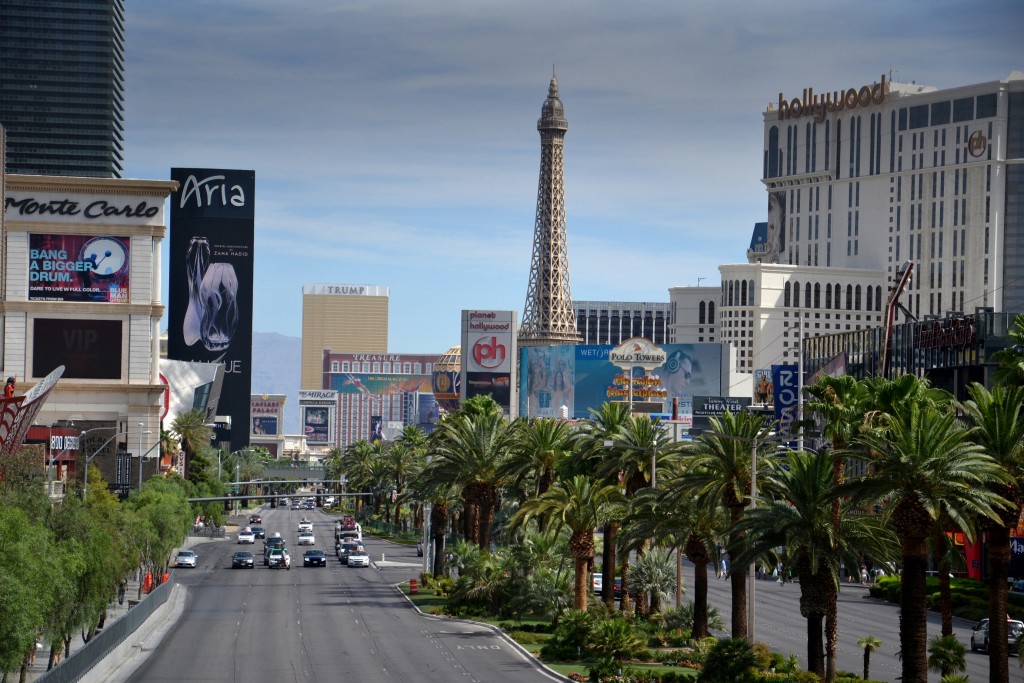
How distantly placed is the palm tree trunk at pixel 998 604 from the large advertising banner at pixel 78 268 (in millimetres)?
106147

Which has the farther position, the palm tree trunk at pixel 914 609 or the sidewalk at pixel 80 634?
the sidewalk at pixel 80 634

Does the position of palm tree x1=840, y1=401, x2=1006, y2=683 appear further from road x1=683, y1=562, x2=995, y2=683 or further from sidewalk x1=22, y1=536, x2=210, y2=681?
sidewalk x1=22, y1=536, x2=210, y2=681

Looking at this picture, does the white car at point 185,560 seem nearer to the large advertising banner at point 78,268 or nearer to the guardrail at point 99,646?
the large advertising banner at point 78,268

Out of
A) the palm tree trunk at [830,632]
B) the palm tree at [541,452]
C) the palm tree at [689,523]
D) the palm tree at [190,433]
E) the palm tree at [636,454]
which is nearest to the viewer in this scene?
the palm tree trunk at [830,632]

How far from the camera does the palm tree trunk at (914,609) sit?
141 feet

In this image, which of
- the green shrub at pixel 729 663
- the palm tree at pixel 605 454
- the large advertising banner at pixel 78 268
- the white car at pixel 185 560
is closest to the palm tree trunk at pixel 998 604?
the green shrub at pixel 729 663

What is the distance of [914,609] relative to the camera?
43.1 metres

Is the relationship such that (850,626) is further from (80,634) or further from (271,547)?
(271,547)

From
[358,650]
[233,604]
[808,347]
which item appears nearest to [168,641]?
[358,650]

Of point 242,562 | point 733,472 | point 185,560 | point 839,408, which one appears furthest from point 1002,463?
point 185,560

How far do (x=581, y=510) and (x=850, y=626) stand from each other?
16.0 m

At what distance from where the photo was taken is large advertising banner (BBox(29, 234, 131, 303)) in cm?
13788

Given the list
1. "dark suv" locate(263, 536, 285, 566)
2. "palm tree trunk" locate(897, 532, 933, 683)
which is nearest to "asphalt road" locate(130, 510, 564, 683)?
"dark suv" locate(263, 536, 285, 566)

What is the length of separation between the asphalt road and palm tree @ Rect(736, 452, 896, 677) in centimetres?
954
